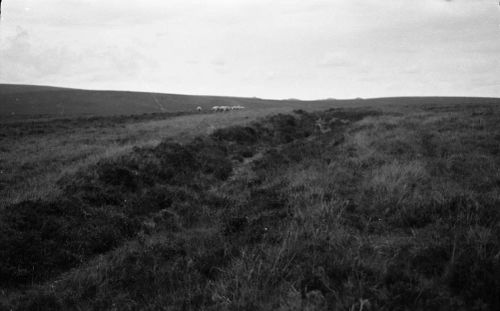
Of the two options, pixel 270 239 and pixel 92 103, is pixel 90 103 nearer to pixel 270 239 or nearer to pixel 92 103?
pixel 92 103

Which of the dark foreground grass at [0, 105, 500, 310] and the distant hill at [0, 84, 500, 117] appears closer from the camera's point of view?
the dark foreground grass at [0, 105, 500, 310]

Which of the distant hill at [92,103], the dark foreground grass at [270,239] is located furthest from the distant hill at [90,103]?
the dark foreground grass at [270,239]

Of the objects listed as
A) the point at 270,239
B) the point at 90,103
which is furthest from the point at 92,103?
the point at 270,239

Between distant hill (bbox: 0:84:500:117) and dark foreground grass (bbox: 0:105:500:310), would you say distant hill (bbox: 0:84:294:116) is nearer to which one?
distant hill (bbox: 0:84:500:117)

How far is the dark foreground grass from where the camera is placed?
12.2 feet

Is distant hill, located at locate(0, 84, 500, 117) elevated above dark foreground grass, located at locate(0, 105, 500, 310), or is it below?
above

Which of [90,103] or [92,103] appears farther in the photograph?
[92,103]

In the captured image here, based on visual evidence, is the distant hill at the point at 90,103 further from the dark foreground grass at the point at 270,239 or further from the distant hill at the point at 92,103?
the dark foreground grass at the point at 270,239

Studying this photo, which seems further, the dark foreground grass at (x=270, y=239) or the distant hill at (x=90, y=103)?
the distant hill at (x=90, y=103)

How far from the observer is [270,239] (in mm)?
5293

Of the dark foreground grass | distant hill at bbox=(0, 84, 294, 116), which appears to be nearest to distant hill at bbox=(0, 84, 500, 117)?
distant hill at bbox=(0, 84, 294, 116)

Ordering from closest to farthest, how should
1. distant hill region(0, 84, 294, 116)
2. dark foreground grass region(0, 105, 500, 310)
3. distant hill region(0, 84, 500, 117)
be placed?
dark foreground grass region(0, 105, 500, 310) → distant hill region(0, 84, 500, 117) → distant hill region(0, 84, 294, 116)

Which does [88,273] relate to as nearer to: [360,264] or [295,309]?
[295,309]

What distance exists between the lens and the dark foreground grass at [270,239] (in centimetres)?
373
